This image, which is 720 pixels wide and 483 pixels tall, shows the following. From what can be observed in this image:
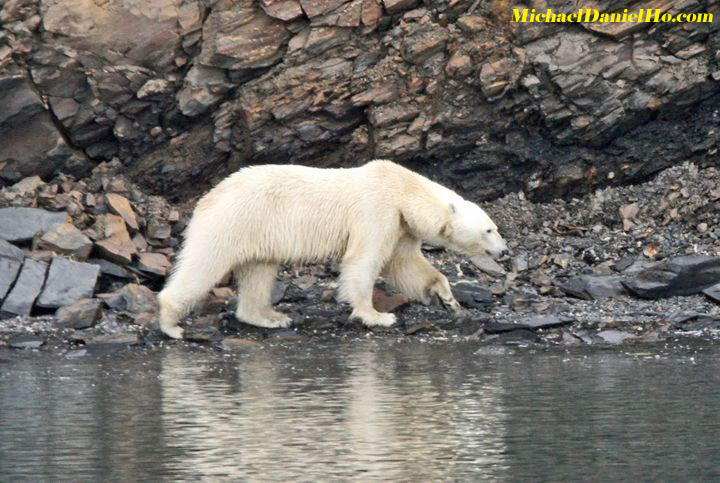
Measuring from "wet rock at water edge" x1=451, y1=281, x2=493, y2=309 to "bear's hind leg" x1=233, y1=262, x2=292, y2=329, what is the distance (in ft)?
6.80

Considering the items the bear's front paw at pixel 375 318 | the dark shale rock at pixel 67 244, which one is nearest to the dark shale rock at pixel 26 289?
the dark shale rock at pixel 67 244

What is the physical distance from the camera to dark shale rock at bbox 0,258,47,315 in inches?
560

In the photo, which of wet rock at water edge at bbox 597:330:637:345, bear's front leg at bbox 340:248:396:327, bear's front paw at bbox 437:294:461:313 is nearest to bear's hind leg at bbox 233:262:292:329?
bear's front leg at bbox 340:248:396:327

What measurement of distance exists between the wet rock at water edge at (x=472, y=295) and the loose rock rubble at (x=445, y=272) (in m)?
0.02

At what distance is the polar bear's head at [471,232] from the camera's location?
48.8 ft

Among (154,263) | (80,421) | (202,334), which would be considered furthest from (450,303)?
(80,421)

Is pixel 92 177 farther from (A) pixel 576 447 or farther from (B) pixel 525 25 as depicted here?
(A) pixel 576 447

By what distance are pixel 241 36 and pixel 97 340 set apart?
569cm

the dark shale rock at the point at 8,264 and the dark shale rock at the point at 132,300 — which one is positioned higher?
the dark shale rock at the point at 8,264

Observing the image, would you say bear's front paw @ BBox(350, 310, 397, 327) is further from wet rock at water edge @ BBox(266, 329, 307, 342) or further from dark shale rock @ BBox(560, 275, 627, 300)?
dark shale rock @ BBox(560, 275, 627, 300)

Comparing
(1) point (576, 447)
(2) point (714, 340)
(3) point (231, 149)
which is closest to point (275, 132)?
(3) point (231, 149)

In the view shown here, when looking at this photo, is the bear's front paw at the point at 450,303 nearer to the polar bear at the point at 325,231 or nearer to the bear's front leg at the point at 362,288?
the polar bear at the point at 325,231

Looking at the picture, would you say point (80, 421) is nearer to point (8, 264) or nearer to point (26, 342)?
point (26, 342)

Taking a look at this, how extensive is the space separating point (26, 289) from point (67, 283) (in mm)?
465
